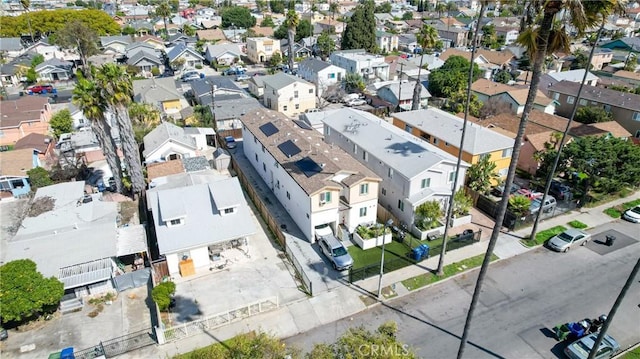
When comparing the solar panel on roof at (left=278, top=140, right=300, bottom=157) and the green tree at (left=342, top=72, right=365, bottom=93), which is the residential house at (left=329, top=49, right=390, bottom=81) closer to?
the green tree at (left=342, top=72, right=365, bottom=93)

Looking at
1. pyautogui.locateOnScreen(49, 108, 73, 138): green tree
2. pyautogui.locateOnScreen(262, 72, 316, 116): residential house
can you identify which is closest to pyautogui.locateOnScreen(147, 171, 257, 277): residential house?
pyautogui.locateOnScreen(49, 108, 73, 138): green tree

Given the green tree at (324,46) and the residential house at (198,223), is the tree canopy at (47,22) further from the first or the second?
the residential house at (198,223)

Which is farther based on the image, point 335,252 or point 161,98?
point 161,98

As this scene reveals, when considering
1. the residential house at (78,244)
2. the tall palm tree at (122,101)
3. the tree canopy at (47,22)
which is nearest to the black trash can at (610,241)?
the residential house at (78,244)

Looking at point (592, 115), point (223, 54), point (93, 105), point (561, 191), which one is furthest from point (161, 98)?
point (592, 115)

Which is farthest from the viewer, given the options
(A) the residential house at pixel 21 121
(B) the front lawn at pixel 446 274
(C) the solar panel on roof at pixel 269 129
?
(A) the residential house at pixel 21 121

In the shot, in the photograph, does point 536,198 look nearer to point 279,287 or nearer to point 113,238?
point 279,287

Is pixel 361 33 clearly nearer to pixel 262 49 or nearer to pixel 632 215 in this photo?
pixel 262 49

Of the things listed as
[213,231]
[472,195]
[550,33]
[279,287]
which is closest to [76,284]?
[213,231]
